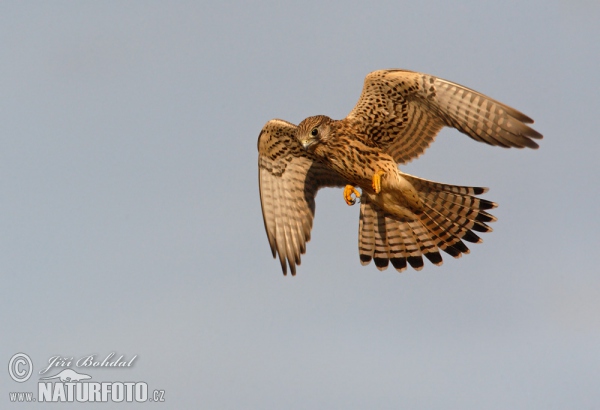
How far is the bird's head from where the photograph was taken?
13.8 metres

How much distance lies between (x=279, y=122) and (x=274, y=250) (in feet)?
6.12

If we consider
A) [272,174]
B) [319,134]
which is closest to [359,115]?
[319,134]

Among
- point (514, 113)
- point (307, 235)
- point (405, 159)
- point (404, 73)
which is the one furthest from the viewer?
point (307, 235)

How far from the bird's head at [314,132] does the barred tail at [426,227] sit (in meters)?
1.25

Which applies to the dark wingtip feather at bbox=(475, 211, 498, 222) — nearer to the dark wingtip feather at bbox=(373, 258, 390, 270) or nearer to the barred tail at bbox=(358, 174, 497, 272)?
the barred tail at bbox=(358, 174, 497, 272)

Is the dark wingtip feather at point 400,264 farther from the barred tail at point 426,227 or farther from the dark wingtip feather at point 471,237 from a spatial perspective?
the dark wingtip feather at point 471,237

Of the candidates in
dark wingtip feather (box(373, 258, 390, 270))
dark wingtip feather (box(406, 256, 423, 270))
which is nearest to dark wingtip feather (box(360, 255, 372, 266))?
dark wingtip feather (box(373, 258, 390, 270))

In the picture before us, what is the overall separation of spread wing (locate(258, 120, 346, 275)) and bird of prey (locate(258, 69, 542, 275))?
15 mm

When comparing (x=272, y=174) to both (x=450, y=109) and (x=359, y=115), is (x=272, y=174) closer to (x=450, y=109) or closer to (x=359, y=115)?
(x=359, y=115)

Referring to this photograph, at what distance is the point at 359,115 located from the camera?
1413cm

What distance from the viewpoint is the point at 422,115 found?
13.8m

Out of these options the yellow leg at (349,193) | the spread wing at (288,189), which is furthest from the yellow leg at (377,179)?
the spread wing at (288,189)

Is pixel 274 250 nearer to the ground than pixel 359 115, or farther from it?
nearer to the ground

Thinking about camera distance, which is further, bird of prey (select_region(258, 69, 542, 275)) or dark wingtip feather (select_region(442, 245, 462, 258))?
dark wingtip feather (select_region(442, 245, 462, 258))
